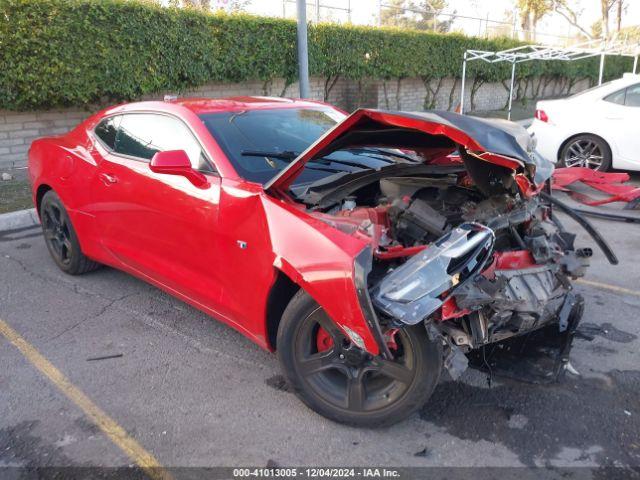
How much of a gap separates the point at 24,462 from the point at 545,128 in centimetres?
819

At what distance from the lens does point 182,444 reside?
2684mm

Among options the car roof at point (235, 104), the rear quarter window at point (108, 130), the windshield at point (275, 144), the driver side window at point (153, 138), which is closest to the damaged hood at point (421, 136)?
the windshield at point (275, 144)

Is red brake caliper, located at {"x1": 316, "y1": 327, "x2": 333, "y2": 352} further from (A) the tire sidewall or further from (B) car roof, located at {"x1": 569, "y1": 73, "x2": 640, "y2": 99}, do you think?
(B) car roof, located at {"x1": 569, "y1": 73, "x2": 640, "y2": 99}

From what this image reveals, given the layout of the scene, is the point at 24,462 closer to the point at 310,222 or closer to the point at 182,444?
the point at 182,444

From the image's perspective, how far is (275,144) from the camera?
A: 3.72 metres

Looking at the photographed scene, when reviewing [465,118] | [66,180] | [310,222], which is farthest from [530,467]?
[66,180]

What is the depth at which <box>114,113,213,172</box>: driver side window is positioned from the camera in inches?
137

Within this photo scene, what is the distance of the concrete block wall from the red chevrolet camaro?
5.48 m

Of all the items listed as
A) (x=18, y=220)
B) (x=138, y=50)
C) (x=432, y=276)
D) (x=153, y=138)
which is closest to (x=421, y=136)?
(x=432, y=276)

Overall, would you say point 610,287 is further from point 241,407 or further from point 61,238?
point 61,238

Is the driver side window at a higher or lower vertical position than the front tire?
higher

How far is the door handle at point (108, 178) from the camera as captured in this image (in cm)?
395

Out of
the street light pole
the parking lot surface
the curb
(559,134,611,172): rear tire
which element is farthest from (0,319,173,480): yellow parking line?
(559,134,611,172): rear tire

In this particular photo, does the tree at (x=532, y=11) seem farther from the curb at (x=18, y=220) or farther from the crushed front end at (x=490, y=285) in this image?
the crushed front end at (x=490, y=285)
